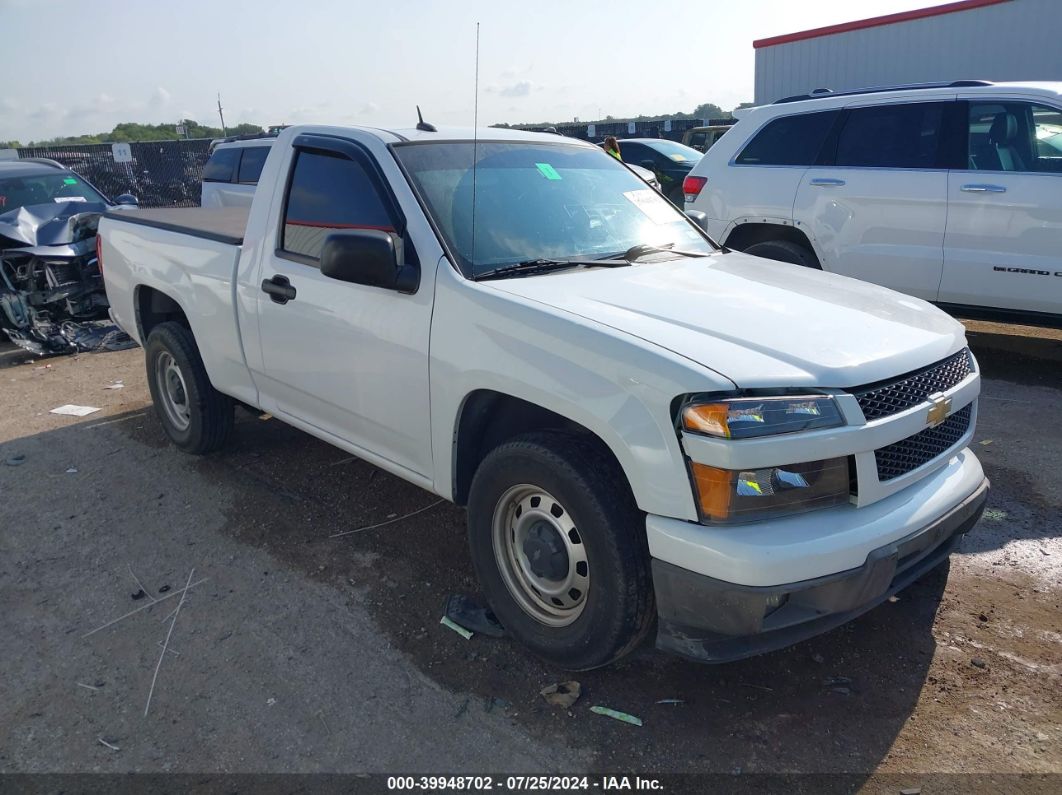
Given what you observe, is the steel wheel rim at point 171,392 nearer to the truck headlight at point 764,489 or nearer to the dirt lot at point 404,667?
the dirt lot at point 404,667

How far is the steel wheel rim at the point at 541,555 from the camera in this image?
2.96 m

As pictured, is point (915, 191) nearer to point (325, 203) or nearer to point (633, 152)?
point (325, 203)

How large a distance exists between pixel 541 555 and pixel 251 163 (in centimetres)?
971

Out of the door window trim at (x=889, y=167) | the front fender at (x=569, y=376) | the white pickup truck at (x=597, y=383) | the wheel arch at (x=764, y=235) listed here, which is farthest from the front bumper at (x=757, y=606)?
the wheel arch at (x=764, y=235)

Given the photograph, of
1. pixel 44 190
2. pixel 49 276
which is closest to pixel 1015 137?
pixel 49 276

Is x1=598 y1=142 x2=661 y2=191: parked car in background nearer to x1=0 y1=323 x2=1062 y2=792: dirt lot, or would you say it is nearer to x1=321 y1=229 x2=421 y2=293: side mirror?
x1=321 y1=229 x2=421 y2=293: side mirror

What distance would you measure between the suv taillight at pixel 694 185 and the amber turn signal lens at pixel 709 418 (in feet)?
→ 18.3

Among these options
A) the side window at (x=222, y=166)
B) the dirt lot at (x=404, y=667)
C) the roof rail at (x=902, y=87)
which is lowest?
the dirt lot at (x=404, y=667)

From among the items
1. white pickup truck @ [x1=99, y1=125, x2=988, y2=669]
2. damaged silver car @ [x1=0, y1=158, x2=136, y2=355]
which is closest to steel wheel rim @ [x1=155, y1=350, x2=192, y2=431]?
white pickup truck @ [x1=99, y1=125, x2=988, y2=669]

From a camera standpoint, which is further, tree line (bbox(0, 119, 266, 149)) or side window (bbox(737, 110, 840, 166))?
tree line (bbox(0, 119, 266, 149))

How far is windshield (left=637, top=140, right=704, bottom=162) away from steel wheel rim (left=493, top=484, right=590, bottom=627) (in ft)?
41.5

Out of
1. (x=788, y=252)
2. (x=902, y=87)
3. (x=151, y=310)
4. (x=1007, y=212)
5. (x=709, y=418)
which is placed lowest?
(x=151, y=310)

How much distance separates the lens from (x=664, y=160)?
14625 millimetres

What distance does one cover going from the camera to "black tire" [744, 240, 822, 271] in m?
7.02
